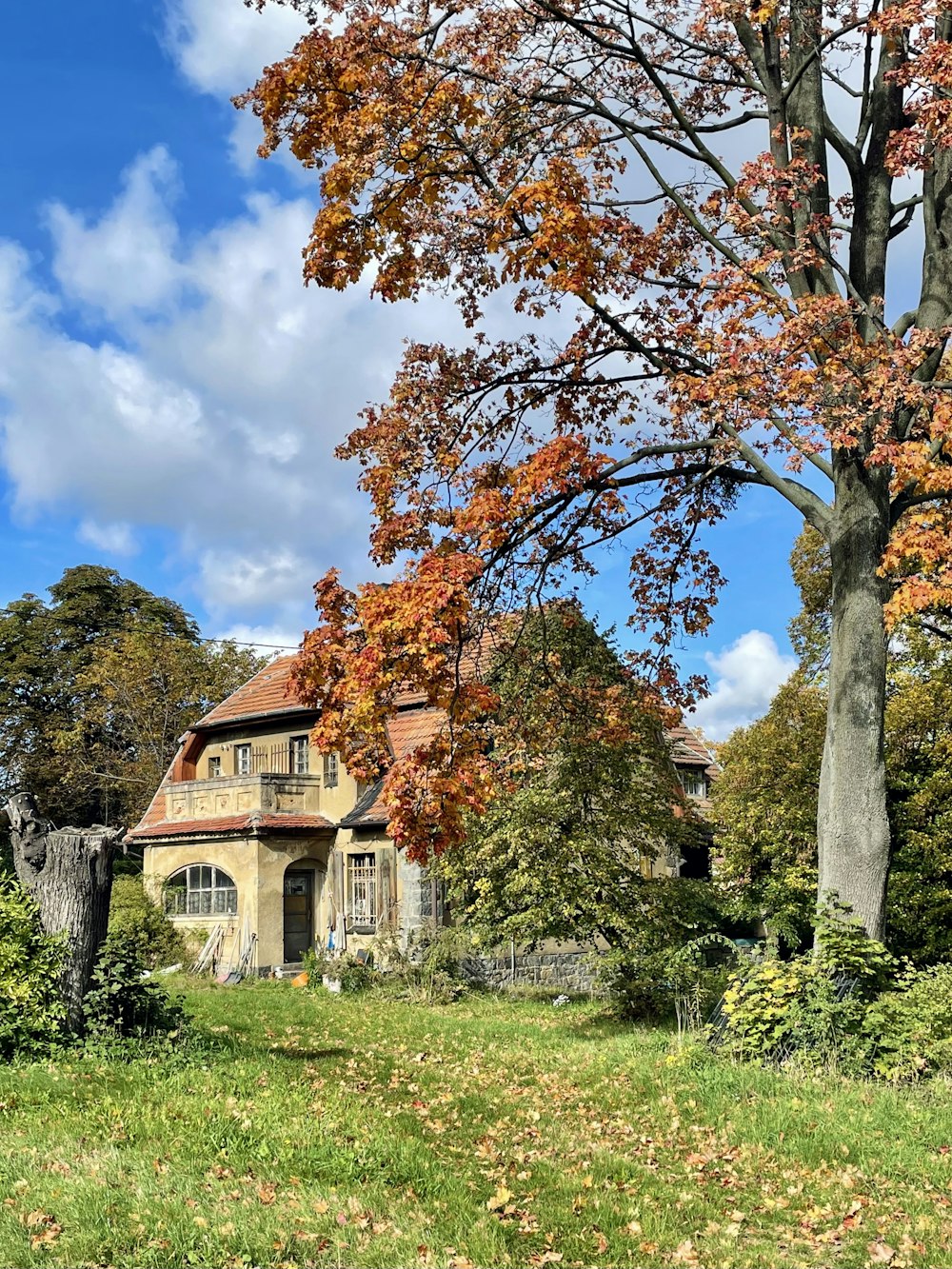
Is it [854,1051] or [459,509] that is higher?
[459,509]

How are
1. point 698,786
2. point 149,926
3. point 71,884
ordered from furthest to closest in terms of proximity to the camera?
point 698,786 < point 149,926 < point 71,884

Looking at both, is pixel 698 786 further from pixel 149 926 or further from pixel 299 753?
pixel 149 926

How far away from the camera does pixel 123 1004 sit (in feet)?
35.0

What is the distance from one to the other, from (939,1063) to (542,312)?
10.2 metres

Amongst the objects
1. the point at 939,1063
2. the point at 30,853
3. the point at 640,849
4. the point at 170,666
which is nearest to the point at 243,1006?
the point at 640,849

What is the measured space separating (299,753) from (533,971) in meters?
10.6

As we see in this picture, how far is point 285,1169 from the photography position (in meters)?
6.82

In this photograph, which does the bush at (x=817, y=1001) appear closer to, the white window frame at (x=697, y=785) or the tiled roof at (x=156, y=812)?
the white window frame at (x=697, y=785)

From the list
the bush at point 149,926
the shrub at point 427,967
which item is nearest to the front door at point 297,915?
the bush at point 149,926

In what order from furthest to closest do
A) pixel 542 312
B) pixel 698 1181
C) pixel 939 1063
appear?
1. pixel 542 312
2. pixel 939 1063
3. pixel 698 1181

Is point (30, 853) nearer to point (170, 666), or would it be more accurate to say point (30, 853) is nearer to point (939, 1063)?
point (939, 1063)

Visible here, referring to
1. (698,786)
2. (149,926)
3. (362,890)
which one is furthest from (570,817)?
(698,786)

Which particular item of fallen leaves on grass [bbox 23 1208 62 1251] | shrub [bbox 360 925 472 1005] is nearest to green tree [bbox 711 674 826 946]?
shrub [bbox 360 925 472 1005]

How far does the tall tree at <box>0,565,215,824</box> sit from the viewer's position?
4228cm
